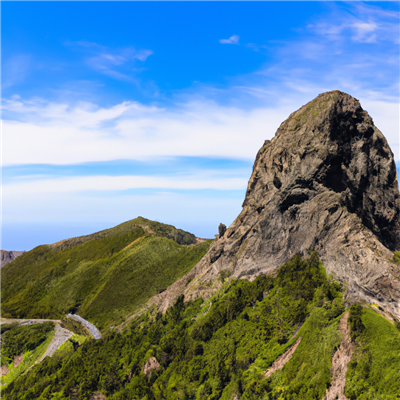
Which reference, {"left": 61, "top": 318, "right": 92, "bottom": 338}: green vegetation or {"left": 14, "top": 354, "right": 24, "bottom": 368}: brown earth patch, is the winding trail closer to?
{"left": 61, "top": 318, "right": 92, "bottom": 338}: green vegetation

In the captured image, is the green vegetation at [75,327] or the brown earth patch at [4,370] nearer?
the brown earth patch at [4,370]

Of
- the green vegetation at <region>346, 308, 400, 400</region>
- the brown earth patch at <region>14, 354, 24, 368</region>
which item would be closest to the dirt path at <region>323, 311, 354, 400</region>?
the green vegetation at <region>346, 308, 400, 400</region>

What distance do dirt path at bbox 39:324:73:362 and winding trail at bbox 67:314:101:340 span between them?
8383 mm

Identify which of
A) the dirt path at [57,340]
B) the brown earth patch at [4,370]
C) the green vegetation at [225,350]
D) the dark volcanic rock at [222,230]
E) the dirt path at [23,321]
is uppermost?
the dark volcanic rock at [222,230]

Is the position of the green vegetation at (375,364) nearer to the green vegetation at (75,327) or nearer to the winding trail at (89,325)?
the winding trail at (89,325)

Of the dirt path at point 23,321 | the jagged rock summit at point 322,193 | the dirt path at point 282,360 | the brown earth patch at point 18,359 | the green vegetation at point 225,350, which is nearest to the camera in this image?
the green vegetation at point 225,350

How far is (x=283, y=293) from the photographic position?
65.0 meters

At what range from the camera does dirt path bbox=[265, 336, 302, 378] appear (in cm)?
5191

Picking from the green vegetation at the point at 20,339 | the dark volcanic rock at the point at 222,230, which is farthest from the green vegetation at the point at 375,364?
the green vegetation at the point at 20,339

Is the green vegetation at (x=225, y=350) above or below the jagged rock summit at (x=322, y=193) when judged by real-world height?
below

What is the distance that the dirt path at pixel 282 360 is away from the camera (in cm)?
5191

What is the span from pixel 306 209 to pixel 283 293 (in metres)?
19.1

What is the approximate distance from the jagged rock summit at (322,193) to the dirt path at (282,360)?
57.5 ft

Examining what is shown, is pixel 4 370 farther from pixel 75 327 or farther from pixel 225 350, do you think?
pixel 225 350
